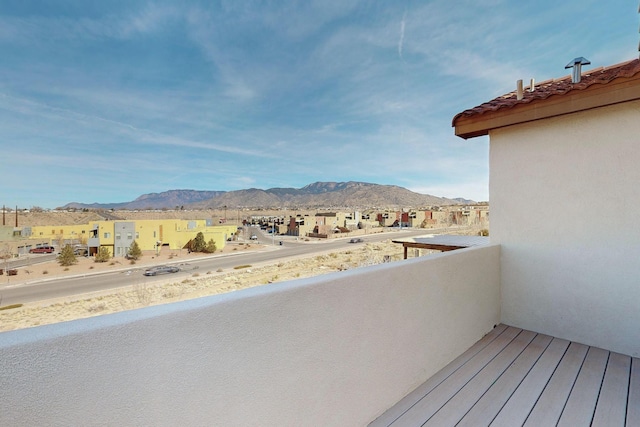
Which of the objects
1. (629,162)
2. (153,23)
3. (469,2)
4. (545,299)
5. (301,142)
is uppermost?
(301,142)

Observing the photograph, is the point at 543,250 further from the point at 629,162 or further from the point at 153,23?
the point at 153,23

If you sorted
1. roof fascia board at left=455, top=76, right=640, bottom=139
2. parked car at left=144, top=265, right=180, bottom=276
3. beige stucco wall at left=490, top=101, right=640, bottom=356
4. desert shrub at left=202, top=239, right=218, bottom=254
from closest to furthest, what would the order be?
1. roof fascia board at left=455, top=76, right=640, bottom=139
2. beige stucco wall at left=490, top=101, right=640, bottom=356
3. parked car at left=144, top=265, right=180, bottom=276
4. desert shrub at left=202, top=239, right=218, bottom=254

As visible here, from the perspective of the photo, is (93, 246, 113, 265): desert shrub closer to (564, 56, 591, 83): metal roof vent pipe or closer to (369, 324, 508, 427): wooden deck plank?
Result: (369, 324, 508, 427): wooden deck plank

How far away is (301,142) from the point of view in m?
45.0

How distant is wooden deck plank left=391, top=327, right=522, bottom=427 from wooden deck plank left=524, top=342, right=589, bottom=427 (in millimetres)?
404

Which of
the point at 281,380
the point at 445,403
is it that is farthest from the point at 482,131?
the point at 281,380

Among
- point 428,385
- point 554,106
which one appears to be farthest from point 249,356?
point 554,106

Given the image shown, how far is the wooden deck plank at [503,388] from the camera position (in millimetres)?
1705

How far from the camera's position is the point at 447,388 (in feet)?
6.54

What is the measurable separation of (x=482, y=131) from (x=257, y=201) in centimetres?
9445

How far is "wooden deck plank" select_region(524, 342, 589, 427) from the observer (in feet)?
5.61

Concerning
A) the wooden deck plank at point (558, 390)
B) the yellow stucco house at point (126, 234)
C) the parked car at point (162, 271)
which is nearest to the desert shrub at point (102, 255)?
the yellow stucco house at point (126, 234)

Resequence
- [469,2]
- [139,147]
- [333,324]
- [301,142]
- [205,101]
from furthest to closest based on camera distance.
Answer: [301,142], [139,147], [205,101], [469,2], [333,324]

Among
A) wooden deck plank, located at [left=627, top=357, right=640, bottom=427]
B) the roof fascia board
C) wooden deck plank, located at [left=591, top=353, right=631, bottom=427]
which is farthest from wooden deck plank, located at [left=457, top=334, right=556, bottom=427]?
the roof fascia board
